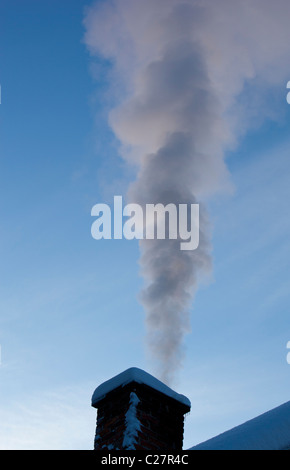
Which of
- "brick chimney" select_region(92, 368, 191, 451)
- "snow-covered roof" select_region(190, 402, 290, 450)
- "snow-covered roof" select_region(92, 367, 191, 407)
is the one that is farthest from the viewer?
"snow-covered roof" select_region(92, 367, 191, 407)

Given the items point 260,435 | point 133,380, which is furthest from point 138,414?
point 260,435

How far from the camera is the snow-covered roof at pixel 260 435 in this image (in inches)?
146

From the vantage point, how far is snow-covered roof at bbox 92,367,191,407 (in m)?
4.13

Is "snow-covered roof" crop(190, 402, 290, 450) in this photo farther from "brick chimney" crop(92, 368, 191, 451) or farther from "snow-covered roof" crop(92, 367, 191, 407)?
"snow-covered roof" crop(92, 367, 191, 407)

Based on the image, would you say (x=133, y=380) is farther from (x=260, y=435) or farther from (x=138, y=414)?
(x=260, y=435)

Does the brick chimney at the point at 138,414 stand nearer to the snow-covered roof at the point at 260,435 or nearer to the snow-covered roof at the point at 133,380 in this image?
the snow-covered roof at the point at 133,380

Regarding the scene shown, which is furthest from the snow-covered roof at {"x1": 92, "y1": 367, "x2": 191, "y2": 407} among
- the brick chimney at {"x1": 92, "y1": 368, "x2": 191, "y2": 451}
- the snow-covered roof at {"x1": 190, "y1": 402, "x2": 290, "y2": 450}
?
the snow-covered roof at {"x1": 190, "y1": 402, "x2": 290, "y2": 450}

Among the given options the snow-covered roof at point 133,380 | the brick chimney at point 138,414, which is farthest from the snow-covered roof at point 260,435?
the snow-covered roof at point 133,380

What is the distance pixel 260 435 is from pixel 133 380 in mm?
1107

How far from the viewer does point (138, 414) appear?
157 inches
